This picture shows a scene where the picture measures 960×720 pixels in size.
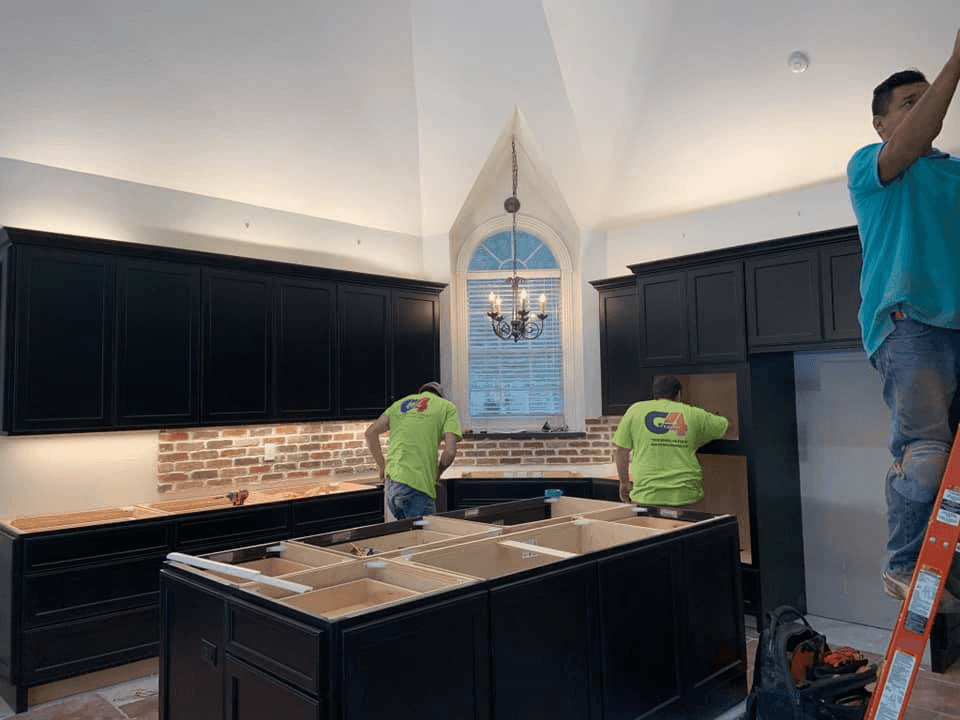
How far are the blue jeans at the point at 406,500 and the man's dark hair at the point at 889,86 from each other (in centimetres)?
379

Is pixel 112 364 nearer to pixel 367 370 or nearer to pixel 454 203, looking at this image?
pixel 367 370

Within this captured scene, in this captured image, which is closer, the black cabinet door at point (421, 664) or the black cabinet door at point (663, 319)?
the black cabinet door at point (421, 664)

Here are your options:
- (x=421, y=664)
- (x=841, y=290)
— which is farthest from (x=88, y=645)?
(x=841, y=290)

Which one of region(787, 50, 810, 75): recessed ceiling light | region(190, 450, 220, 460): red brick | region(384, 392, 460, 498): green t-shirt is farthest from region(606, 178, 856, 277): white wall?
region(190, 450, 220, 460): red brick

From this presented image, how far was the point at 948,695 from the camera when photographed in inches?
156

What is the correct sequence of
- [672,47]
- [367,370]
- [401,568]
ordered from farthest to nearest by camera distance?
[367,370], [672,47], [401,568]

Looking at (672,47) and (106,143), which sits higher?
(672,47)

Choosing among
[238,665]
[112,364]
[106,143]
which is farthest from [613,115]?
[238,665]

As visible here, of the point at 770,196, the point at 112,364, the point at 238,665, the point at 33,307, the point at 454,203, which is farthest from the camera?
the point at 454,203

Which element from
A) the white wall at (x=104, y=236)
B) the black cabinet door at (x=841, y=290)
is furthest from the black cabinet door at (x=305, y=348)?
the black cabinet door at (x=841, y=290)

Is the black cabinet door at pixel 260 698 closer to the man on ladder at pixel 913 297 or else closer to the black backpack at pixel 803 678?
the man on ladder at pixel 913 297

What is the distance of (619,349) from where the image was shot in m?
6.65

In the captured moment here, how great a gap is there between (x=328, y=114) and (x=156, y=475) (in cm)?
340

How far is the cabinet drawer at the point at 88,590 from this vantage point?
164 inches
